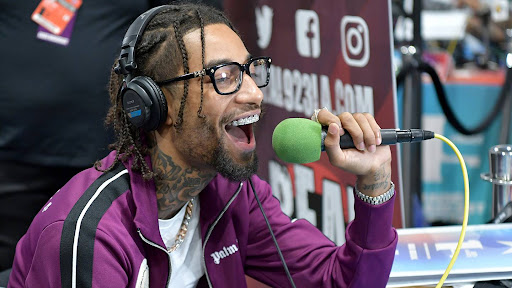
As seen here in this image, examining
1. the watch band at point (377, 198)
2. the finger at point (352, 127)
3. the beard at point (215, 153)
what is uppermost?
the finger at point (352, 127)

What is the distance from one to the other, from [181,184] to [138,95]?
226 mm

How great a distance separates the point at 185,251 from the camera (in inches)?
54.7

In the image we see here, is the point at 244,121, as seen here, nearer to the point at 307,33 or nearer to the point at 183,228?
the point at 183,228

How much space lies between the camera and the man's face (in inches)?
49.1

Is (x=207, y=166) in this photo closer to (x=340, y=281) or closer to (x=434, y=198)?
(x=340, y=281)

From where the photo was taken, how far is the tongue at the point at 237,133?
129cm

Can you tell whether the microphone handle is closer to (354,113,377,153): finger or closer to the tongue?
(354,113,377,153): finger

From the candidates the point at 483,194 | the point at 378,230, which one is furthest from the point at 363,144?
the point at 483,194

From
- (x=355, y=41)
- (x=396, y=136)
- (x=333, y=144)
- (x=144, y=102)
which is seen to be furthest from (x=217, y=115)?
(x=355, y=41)

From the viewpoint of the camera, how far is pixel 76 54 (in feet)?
6.34

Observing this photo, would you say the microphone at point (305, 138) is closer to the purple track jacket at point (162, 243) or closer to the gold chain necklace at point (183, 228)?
the purple track jacket at point (162, 243)

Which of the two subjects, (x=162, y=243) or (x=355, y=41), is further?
(x=355, y=41)

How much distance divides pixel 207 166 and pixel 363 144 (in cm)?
33

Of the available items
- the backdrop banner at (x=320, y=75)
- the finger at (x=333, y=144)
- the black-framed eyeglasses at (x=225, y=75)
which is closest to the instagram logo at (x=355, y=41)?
the backdrop banner at (x=320, y=75)
